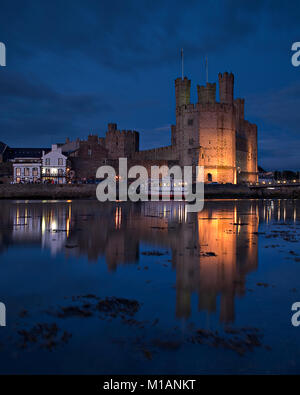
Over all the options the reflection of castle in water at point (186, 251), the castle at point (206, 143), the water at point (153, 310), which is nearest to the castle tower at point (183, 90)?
the castle at point (206, 143)

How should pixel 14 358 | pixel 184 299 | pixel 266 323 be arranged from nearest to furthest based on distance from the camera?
pixel 14 358 → pixel 266 323 → pixel 184 299

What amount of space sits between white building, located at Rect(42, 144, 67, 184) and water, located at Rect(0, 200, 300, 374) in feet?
140

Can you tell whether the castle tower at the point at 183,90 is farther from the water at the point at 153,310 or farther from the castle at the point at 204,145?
the water at the point at 153,310

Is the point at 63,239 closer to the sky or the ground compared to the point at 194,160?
closer to the ground

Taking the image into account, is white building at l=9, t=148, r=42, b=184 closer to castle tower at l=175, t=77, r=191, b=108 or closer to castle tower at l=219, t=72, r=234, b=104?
castle tower at l=175, t=77, r=191, b=108

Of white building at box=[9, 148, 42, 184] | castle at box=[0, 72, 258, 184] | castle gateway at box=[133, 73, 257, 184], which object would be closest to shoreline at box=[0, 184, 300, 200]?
castle at box=[0, 72, 258, 184]

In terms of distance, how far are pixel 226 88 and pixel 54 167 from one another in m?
28.5

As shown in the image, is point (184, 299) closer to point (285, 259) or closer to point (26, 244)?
point (285, 259)

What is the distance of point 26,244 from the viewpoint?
24.9 feet

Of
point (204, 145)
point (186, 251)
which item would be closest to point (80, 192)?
point (204, 145)

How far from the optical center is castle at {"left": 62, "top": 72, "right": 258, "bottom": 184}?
48531 mm

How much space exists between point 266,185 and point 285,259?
42572 mm

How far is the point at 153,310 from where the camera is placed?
3463 mm

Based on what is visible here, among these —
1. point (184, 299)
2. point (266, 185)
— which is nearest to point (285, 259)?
point (184, 299)
